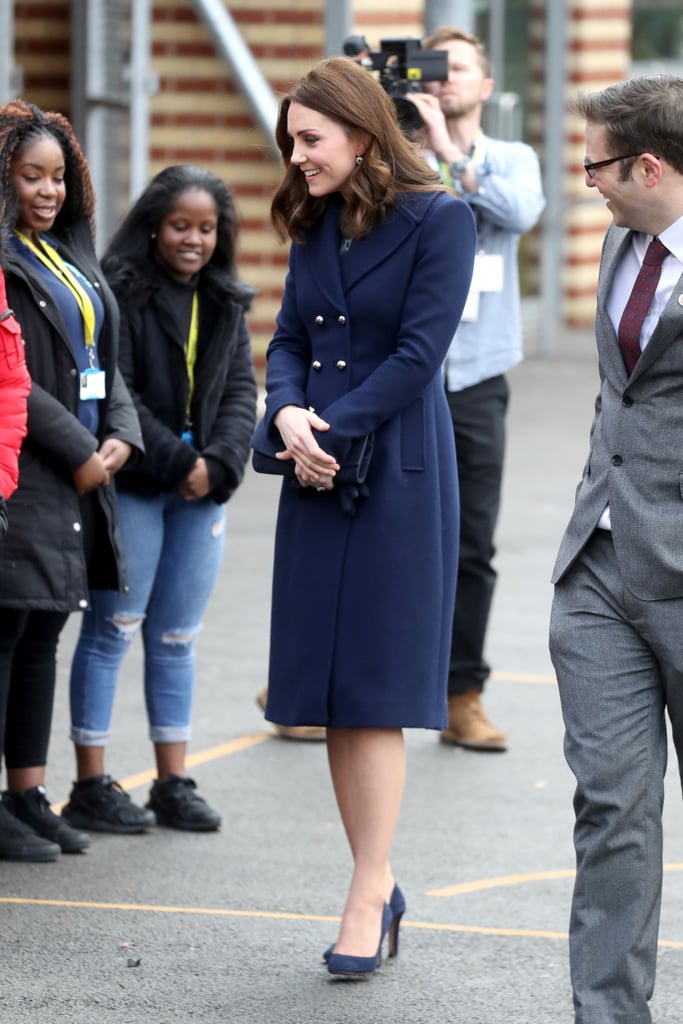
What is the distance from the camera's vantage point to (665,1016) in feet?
13.9

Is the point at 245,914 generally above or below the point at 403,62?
below

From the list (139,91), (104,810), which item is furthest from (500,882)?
(139,91)

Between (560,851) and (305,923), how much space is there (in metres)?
1.00

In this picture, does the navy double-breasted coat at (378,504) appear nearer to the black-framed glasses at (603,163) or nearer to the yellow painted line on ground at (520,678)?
the black-framed glasses at (603,163)

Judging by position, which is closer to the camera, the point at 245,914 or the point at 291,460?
the point at 291,460

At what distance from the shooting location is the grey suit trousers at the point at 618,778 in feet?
12.2

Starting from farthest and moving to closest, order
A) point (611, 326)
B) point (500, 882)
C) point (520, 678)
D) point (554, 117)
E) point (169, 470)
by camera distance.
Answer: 1. point (554, 117)
2. point (520, 678)
3. point (169, 470)
4. point (500, 882)
5. point (611, 326)

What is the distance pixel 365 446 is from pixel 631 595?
84 centimetres

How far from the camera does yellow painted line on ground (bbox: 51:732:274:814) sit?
620 centimetres

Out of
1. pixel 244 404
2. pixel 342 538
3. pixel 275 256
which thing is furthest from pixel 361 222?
pixel 275 256

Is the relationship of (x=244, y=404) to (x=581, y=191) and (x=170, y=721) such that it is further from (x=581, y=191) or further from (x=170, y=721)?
(x=581, y=191)

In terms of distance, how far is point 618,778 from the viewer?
373 centimetres

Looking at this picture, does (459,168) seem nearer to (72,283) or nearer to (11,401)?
(72,283)

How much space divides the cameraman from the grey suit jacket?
8.83ft
